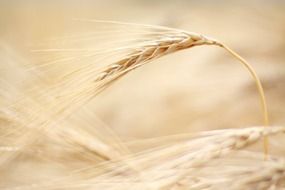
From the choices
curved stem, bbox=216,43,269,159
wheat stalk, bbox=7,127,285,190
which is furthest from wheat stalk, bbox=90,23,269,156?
wheat stalk, bbox=7,127,285,190

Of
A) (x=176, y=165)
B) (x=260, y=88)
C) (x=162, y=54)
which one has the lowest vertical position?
(x=176, y=165)

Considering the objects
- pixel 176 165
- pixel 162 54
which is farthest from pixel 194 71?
pixel 176 165

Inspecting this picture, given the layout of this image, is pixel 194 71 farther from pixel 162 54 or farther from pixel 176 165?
pixel 176 165

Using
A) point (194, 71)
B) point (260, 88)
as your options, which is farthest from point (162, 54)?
point (260, 88)

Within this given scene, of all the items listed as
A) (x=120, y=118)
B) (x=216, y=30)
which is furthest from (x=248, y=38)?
(x=120, y=118)

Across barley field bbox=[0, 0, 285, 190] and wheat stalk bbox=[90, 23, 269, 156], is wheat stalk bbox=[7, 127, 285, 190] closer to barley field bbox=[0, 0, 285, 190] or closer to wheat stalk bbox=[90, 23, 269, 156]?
barley field bbox=[0, 0, 285, 190]

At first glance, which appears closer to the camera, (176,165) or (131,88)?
(176,165)

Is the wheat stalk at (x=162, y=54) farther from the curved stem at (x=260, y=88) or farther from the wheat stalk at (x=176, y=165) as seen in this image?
the wheat stalk at (x=176, y=165)

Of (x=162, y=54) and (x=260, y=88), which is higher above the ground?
(x=162, y=54)
